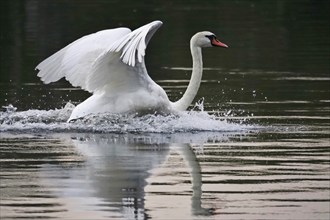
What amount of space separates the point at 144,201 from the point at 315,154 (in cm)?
272

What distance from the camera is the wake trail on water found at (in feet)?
43.5

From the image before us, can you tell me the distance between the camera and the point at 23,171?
1051 cm

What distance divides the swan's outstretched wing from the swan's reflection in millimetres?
806

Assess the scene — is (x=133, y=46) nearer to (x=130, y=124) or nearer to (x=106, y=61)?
(x=106, y=61)

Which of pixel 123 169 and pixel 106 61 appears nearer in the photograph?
pixel 123 169

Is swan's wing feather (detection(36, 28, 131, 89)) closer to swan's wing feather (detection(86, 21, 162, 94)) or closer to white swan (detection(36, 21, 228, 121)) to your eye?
white swan (detection(36, 21, 228, 121))

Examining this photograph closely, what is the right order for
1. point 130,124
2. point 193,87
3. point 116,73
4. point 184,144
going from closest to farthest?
1. point 184,144
2. point 130,124
3. point 116,73
4. point 193,87

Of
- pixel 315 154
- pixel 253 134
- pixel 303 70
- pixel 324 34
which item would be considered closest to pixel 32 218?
pixel 315 154

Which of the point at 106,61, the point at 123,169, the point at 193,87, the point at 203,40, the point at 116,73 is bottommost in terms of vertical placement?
the point at 123,169

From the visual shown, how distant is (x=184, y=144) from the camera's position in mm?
12195

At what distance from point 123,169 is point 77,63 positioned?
418cm

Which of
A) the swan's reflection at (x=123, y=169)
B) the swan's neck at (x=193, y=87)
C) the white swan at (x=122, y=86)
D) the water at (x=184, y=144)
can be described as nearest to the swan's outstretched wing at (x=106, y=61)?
the white swan at (x=122, y=86)

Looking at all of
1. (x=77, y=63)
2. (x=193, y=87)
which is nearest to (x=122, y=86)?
(x=193, y=87)

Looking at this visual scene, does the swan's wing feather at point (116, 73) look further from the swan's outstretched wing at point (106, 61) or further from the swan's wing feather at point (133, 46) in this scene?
the swan's wing feather at point (133, 46)
